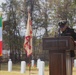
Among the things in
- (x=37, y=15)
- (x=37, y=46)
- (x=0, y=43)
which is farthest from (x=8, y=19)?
(x=0, y=43)

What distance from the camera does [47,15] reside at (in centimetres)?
3531


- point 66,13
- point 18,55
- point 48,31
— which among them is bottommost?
point 18,55

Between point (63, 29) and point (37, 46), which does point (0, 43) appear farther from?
point (37, 46)

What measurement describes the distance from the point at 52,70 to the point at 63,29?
0.40m

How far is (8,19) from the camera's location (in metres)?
35.8

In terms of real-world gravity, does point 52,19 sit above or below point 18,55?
above

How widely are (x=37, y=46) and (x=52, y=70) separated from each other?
3741cm

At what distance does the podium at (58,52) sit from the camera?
7.02 feet

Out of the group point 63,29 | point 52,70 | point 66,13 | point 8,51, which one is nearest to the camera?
point 52,70

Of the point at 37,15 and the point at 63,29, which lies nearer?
the point at 63,29

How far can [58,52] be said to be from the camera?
7.10 feet

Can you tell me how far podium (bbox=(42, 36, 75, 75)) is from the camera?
2141mm

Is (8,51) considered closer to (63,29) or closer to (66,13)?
(66,13)

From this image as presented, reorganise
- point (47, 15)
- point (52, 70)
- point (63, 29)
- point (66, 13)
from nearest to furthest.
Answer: point (52, 70) < point (63, 29) < point (66, 13) < point (47, 15)
